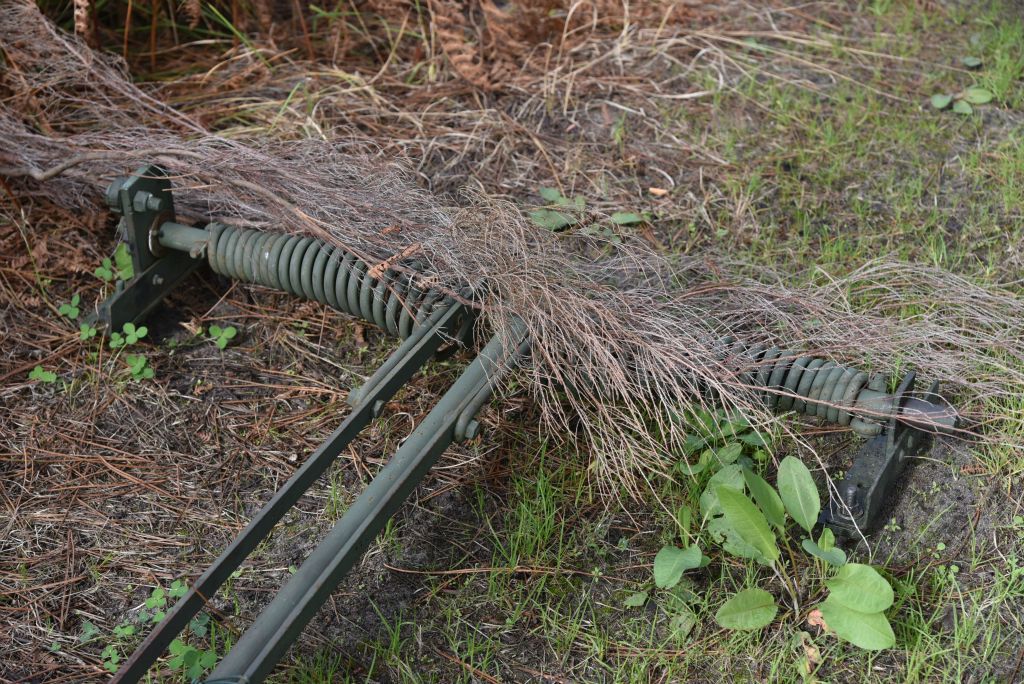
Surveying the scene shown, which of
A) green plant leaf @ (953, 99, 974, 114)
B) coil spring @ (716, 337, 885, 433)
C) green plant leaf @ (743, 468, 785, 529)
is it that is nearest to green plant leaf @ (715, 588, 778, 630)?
green plant leaf @ (743, 468, 785, 529)

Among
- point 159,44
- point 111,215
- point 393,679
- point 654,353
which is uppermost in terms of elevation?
point 159,44

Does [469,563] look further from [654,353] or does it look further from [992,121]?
[992,121]

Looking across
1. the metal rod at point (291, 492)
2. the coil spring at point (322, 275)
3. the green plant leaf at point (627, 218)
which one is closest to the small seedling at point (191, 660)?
the metal rod at point (291, 492)

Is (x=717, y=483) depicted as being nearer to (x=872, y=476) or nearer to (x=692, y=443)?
(x=692, y=443)

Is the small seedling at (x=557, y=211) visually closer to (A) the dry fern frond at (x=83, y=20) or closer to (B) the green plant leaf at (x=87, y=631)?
(A) the dry fern frond at (x=83, y=20)

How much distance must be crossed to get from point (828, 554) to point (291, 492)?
3.91ft

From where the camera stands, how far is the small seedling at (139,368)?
2.94m

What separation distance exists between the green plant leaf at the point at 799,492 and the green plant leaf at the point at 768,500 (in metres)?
0.02

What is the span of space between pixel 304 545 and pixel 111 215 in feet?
4.73

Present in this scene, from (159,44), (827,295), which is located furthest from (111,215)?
(827,295)

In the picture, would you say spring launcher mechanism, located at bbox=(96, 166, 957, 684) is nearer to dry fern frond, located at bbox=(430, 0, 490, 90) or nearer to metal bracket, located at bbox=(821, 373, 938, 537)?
metal bracket, located at bbox=(821, 373, 938, 537)

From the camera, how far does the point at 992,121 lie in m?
3.65

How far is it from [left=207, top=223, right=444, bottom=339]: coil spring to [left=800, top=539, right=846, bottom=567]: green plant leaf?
1086 millimetres

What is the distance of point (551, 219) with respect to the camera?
3248 millimetres
